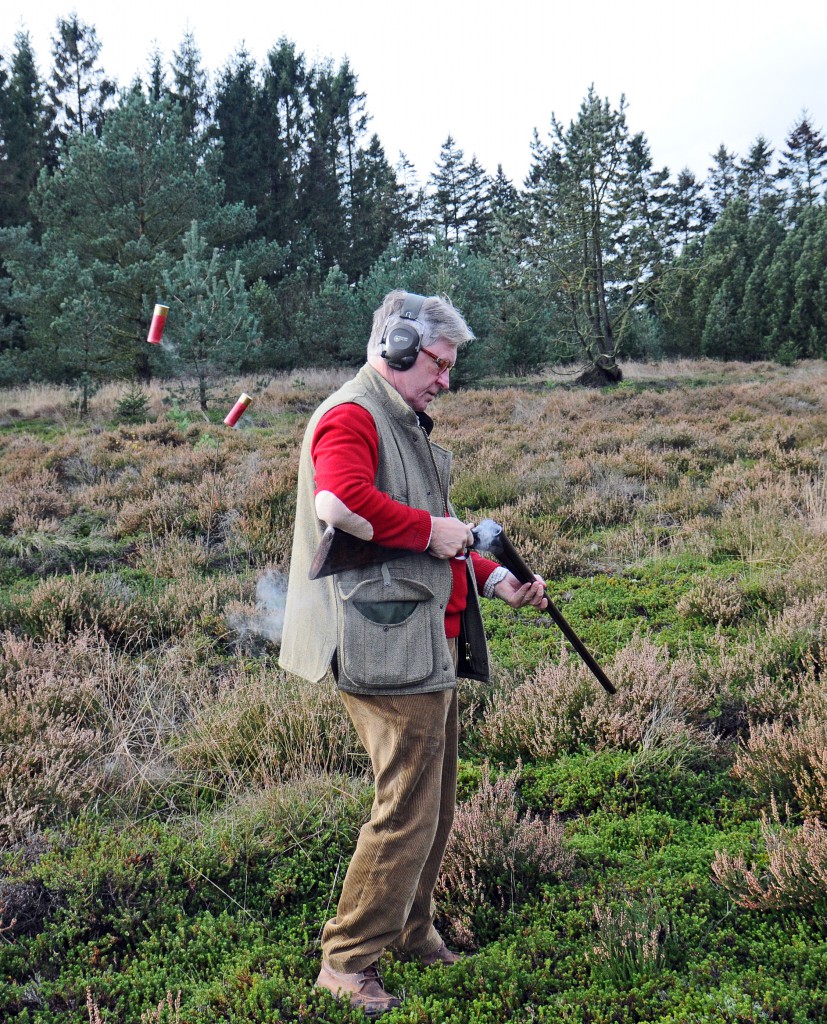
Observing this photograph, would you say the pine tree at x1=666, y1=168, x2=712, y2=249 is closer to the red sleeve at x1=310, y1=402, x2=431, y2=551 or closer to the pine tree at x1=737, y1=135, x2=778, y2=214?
the pine tree at x1=737, y1=135, x2=778, y2=214

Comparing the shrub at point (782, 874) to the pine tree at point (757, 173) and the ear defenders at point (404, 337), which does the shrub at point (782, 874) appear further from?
the pine tree at point (757, 173)

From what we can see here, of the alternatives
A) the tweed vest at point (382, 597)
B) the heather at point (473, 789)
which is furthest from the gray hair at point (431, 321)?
the heather at point (473, 789)

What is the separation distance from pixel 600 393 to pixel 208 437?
32.0ft

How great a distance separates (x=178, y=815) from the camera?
3.34 meters

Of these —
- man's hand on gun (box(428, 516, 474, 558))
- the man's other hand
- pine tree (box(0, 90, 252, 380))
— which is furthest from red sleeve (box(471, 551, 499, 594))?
pine tree (box(0, 90, 252, 380))

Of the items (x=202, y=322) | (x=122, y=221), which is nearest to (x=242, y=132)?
(x=122, y=221)

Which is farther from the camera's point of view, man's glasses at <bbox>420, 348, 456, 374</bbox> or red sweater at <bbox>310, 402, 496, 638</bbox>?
man's glasses at <bbox>420, 348, 456, 374</bbox>

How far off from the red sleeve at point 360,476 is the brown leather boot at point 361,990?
1.32 m

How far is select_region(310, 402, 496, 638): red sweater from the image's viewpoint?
194 centimetres

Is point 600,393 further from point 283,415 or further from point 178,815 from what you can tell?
point 178,815

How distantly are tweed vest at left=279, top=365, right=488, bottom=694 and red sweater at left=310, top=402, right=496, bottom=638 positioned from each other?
0.05 meters

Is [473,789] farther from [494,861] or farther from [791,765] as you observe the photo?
[791,765]

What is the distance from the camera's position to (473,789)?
3.54 m

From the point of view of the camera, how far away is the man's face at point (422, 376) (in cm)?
222
